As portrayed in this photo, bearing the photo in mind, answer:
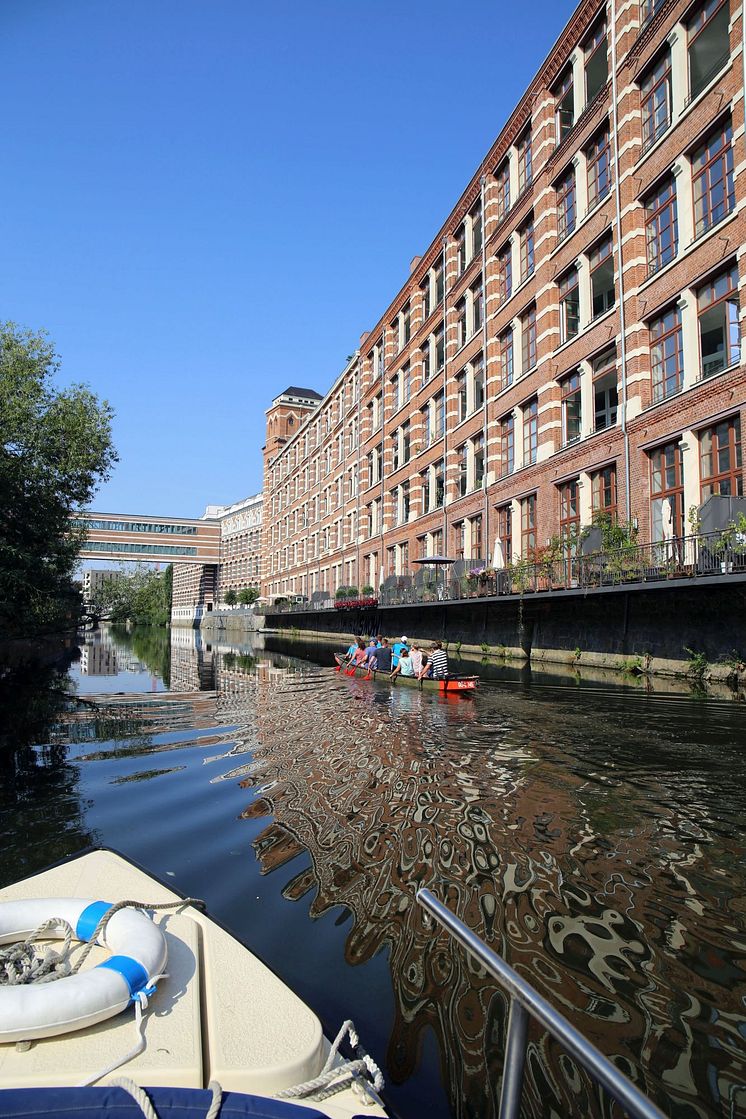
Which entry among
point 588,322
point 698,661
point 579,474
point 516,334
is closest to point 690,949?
point 698,661

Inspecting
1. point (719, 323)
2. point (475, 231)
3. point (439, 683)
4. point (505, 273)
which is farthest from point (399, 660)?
point (475, 231)

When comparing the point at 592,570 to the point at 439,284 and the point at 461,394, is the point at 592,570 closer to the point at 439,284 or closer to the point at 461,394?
the point at 461,394

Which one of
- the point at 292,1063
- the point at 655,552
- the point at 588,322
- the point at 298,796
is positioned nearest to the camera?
the point at 292,1063

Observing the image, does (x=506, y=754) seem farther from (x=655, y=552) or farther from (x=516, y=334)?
(x=516, y=334)

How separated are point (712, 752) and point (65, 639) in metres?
51.6

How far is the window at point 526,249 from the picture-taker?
28.5 metres

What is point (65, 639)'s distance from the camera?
5175 centimetres

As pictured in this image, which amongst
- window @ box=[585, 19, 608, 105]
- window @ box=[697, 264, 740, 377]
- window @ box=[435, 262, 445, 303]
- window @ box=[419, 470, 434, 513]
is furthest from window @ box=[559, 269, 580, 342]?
window @ box=[419, 470, 434, 513]

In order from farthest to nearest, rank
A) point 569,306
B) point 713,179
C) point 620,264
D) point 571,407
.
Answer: point 569,306 → point 571,407 → point 620,264 → point 713,179

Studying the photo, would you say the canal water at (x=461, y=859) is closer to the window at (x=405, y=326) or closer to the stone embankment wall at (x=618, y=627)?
the stone embankment wall at (x=618, y=627)

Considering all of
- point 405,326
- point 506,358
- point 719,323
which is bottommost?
point 719,323

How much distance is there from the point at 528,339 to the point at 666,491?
11.6 metres

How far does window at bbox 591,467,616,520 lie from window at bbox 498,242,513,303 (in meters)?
11.8

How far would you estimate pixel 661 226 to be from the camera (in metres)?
20.8
